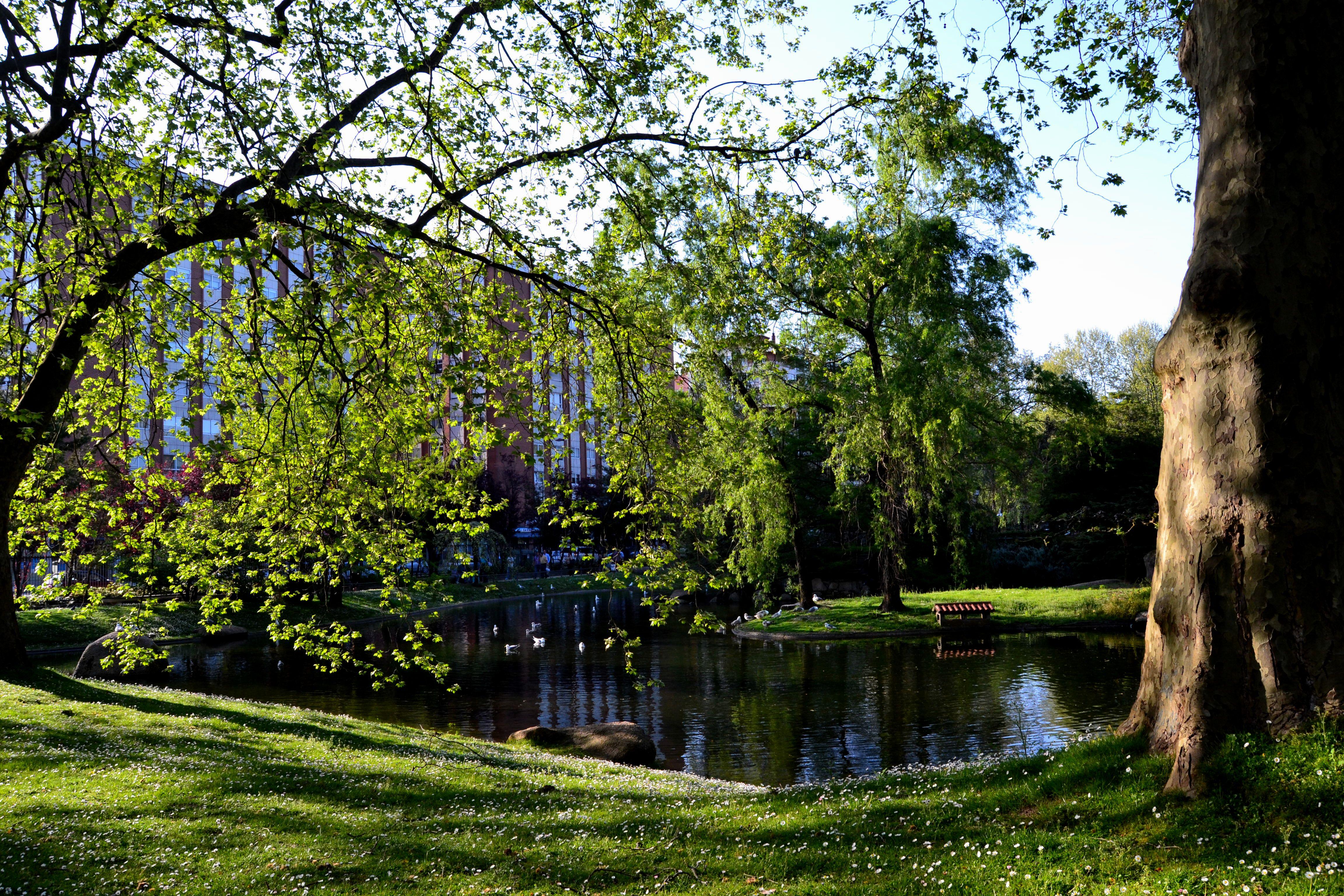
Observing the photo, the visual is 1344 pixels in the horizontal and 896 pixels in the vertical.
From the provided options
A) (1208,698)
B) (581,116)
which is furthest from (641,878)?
(581,116)

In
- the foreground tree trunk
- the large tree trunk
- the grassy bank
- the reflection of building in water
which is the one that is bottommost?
the reflection of building in water

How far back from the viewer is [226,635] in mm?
32125

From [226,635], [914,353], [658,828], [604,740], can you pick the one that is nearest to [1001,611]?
[914,353]

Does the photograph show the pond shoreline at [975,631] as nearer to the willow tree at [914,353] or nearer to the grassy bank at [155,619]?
the willow tree at [914,353]

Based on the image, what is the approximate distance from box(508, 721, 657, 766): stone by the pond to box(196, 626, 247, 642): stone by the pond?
20557 mm

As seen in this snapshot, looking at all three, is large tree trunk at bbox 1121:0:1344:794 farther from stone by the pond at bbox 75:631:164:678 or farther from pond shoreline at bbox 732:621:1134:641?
pond shoreline at bbox 732:621:1134:641

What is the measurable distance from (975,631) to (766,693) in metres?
11.1

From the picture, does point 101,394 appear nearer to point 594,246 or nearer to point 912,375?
point 594,246

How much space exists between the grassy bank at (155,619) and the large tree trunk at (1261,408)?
15.2 meters

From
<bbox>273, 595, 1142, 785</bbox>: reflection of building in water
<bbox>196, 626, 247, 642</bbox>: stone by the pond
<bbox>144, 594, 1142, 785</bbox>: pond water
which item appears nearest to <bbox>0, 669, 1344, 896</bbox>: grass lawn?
<bbox>273, 595, 1142, 785</bbox>: reflection of building in water

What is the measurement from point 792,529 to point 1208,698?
2722 centimetres

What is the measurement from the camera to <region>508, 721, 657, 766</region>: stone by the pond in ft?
47.6

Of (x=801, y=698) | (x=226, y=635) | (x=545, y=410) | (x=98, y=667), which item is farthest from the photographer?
(x=226, y=635)

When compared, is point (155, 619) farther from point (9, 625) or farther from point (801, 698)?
point (801, 698)
